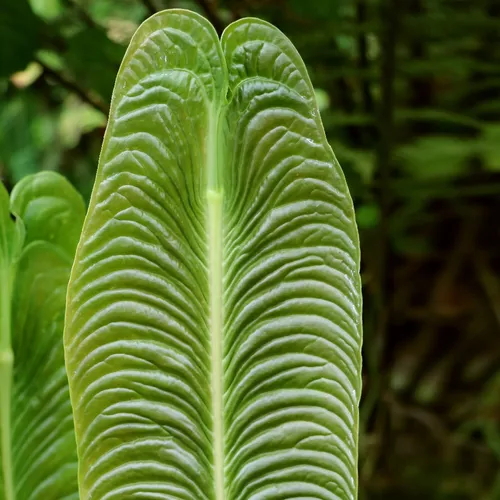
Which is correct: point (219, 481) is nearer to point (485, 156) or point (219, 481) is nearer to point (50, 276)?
point (50, 276)

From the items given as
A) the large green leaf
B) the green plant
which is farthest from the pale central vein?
the green plant

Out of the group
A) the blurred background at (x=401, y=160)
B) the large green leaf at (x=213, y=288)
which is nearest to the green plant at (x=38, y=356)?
the large green leaf at (x=213, y=288)

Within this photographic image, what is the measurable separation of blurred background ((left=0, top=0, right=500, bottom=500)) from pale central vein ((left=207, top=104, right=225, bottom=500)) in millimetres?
371

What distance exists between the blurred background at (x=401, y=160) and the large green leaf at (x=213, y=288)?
356mm

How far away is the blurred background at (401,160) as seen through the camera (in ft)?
2.44

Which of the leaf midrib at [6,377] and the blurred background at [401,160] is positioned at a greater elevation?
the blurred background at [401,160]

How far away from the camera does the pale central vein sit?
0.32 metres

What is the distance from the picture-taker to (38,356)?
404 mm

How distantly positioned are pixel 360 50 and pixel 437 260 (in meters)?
0.42

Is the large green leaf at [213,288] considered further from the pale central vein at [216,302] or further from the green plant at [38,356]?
the green plant at [38,356]

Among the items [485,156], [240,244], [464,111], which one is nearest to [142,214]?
[240,244]

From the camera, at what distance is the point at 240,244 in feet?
1.08

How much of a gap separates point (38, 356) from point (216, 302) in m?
0.15

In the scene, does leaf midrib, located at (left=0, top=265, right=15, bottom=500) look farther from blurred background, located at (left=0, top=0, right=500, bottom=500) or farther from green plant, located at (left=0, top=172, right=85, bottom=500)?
blurred background, located at (left=0, top=0, right=500, bottom=500)
